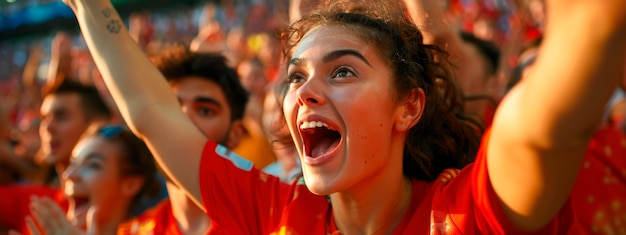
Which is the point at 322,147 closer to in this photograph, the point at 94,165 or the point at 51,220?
the point at 51,220

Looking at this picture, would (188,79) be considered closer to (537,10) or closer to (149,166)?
(149,166)

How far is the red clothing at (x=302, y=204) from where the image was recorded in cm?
176

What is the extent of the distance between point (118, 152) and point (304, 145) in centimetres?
190

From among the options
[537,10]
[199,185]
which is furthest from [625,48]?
[537,10]

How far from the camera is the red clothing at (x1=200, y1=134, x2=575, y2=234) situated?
1.76 metres

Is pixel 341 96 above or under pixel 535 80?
under

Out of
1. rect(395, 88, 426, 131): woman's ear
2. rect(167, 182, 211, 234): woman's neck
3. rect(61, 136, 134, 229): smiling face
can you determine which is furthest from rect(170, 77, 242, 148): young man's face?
rect(395, 88, 426, 131): woman's ear

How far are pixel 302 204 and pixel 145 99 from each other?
54 cm

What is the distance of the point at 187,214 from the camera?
3.18 meters

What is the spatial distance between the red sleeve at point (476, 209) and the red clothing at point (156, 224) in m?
1.52

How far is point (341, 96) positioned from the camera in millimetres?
2002

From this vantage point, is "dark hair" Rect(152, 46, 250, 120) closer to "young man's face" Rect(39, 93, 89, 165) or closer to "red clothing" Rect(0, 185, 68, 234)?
"young man's face" Rect(39, 93, 89, 165)

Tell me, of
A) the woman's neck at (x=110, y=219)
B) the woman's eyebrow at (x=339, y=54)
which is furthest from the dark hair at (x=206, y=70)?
the woman's eyebrow at (x=339, y=54)

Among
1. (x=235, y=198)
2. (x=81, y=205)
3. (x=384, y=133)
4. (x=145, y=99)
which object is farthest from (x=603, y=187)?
(x=81, y=205)
